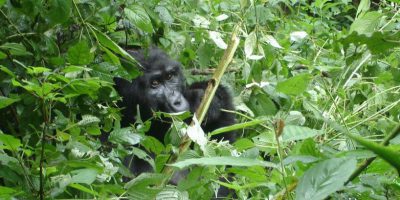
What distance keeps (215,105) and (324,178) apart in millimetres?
2408

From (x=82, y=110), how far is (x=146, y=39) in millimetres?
643

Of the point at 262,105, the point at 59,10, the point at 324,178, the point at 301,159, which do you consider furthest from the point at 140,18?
the point at 324,178

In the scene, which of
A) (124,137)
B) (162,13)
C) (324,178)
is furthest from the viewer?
(162,13)

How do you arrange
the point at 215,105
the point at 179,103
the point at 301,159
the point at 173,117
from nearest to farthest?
the point at 301,159
the point at 173,117
the point at 179,103
the point at 215,105

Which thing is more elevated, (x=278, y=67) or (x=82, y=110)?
(x=82, y=110)

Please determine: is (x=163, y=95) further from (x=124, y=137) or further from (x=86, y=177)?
(x=86, y=177)

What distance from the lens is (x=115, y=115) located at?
6.35 feet

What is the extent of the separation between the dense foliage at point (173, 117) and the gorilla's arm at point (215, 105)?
106 mm

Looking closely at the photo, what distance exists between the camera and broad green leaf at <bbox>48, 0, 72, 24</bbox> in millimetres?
1578

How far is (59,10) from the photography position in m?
1.58

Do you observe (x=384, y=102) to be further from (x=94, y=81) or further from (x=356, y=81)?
(x=94, y=81)

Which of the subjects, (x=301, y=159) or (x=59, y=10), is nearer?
(x=301, y=159)

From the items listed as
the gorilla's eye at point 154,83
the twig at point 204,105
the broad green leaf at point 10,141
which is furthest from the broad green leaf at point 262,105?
the broad green leaf at point 10,141

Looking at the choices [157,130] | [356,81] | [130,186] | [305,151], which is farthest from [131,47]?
[305,151]
